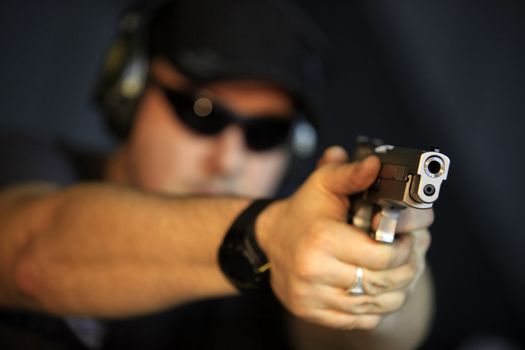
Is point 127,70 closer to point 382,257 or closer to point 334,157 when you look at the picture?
point 334,157

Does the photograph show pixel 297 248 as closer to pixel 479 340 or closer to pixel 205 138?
pixel 205 138

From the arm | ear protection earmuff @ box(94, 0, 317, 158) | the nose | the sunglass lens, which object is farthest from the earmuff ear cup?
the arm

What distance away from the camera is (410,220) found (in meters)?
0.45

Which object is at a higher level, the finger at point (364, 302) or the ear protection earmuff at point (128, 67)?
the ear protection earmuff at point (128, 67)

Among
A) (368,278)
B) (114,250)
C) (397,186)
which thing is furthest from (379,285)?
(114,250)

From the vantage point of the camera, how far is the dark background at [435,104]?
172 centimetres

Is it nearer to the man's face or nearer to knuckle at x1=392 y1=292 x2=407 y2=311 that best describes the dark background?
the man's face

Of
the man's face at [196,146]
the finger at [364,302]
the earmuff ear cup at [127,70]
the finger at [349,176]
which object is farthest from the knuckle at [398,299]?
the earmuff ear cup at [127,70]

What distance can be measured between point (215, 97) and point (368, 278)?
72cm

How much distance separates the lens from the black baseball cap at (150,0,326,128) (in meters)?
1.10

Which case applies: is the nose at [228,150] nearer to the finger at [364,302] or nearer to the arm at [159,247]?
the arm at [159,247]

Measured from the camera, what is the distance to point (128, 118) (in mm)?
1147

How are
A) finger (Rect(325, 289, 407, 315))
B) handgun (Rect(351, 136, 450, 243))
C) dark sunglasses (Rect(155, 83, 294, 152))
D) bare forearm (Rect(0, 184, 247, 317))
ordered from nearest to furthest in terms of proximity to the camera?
handgun (Rect(351, 136, 450, 243)), finger (Rect(325, 289, 407, 315)), bare forearm (Rect(0, 184, 247, 317)), dark sunglasses (Rect(155, 83, 294, 152))

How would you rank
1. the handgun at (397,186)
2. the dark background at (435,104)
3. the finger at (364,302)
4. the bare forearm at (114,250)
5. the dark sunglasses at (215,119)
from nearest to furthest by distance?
the handgun at (397,186), the finger at (364,302), the bare forearm at (114,250), the dark sunglasses at (215,119), the dark background at (435,104)
